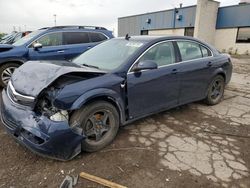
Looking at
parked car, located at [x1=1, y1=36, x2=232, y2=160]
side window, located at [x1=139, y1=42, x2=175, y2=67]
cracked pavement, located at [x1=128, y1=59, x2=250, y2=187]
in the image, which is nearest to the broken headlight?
parked car, located at [x1=1, y1=36, x2=232, y2=160]

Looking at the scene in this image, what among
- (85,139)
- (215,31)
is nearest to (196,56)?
(85,139)

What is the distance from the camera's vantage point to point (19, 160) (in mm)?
3076

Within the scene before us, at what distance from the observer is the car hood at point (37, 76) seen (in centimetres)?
300

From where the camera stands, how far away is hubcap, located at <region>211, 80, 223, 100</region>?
5.41 m

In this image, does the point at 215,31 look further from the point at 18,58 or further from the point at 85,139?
the point at 85,139

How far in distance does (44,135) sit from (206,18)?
22727 millimetres

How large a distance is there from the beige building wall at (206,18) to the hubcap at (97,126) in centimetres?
2127

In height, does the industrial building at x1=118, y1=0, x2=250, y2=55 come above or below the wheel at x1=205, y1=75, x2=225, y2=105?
above

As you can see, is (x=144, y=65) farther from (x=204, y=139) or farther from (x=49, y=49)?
(x=49, y=49)

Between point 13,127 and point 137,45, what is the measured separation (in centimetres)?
226

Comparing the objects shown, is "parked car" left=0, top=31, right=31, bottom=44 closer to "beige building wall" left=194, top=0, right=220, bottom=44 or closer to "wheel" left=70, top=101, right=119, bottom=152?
"wheel" left=70, top=101, right=119, bottom=152

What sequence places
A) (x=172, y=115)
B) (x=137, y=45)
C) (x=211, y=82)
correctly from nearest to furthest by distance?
(x=137, y=45) < (x=172, y=115) < (x=211, y=82)

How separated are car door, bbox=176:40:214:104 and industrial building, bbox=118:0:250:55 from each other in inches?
711

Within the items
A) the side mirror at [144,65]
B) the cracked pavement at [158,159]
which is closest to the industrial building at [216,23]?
the cracked pavement at [158,159]
